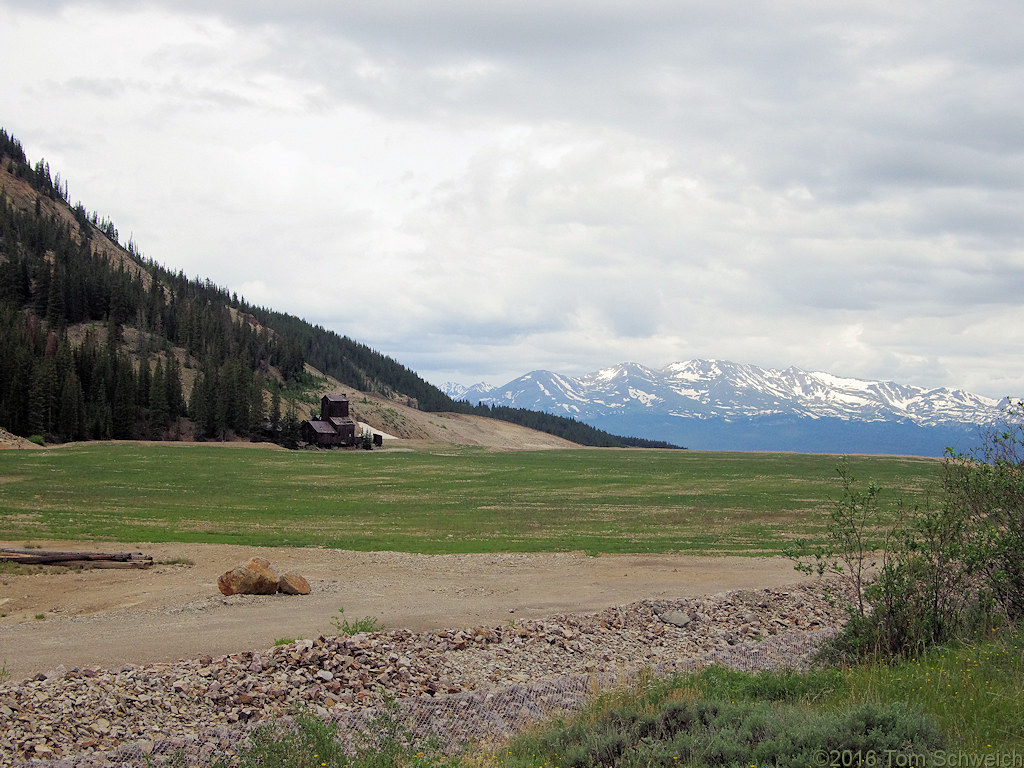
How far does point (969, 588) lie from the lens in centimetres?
1383

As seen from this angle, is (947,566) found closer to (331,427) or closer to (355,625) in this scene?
(355,625)

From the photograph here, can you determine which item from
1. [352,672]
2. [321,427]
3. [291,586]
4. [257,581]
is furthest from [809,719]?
[321,427]

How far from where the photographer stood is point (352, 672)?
13.2m

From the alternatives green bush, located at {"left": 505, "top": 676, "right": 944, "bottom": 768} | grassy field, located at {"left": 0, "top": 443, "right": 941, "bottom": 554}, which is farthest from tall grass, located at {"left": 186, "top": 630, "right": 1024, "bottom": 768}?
grassy field, located at {"left": 0, "top": 443, "right": 941, "bottom": 554}

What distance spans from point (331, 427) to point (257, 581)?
9639 cm

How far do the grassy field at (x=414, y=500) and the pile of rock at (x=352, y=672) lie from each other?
584 centimetres

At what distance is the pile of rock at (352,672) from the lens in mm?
10531

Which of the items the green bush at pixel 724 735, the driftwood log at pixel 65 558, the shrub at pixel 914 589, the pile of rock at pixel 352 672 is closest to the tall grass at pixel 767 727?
the green bush at pixel 724 735

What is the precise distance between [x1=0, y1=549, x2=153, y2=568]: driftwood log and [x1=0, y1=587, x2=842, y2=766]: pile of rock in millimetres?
12064

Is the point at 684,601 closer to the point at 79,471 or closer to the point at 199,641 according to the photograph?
the point at 199,641

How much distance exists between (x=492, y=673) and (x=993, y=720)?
819cm

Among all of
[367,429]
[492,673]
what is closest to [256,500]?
[492,673]

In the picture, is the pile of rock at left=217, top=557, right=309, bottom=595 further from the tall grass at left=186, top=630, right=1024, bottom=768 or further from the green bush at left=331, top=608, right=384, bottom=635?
the tall grass at left=186, top=630, right=1024, bottom=768

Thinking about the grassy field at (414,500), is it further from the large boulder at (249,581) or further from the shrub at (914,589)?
the large boulder at (249,581)
